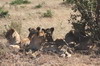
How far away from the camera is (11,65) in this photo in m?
6.17

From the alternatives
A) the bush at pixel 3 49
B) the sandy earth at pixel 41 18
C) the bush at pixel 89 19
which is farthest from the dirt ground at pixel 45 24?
the bush at pixel 89 19

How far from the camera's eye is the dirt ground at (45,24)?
626 cm

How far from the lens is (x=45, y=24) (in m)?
11.4

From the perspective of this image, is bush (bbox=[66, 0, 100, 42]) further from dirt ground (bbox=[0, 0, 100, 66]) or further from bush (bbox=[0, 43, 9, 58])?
bush (bbox=[0, 43, 9, 58])

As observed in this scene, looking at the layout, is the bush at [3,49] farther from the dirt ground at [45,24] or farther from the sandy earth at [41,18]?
the sandy earth at [41,18]

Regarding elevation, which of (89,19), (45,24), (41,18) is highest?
(89,19)

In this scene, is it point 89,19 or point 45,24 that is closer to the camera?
point 89,19

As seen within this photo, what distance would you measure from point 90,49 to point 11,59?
161 centimetres

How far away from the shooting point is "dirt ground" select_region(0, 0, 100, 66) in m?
6.26

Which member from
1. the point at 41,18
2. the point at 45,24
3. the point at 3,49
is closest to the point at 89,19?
the point at 3,49

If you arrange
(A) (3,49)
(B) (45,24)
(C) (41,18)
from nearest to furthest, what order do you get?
(A) (3,49) → (B) (45,24) → (C) (41,18)

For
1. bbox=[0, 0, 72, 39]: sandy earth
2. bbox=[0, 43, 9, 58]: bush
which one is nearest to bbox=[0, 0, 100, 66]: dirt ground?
bbox=[0, 0, 72, 39]: sandy earth

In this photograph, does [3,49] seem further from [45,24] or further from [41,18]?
[41,18]

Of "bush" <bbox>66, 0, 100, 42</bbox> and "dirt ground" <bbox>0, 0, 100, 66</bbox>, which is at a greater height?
"bush" <bbox>66, 0, 100, 42</bbox>
